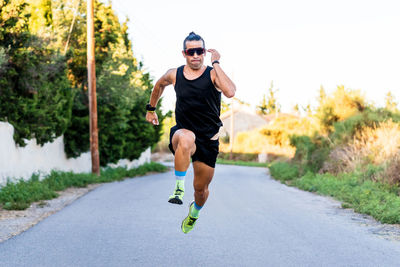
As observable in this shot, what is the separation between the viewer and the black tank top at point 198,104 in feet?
16.1

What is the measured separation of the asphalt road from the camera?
Answer: 7.01 metres

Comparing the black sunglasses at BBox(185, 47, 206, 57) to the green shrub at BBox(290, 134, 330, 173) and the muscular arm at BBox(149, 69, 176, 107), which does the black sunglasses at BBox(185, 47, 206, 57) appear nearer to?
the muscular arm at BBox(149, 69, 176, 107)

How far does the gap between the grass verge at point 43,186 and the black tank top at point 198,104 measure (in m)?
8.46

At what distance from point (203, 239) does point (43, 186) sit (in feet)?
29.5

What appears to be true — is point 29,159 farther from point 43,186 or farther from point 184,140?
point 184,140

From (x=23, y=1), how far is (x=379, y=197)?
37.4ft

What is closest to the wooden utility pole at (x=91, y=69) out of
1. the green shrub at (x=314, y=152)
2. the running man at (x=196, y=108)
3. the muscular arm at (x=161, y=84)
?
the green shrub at (x=314, y=152)

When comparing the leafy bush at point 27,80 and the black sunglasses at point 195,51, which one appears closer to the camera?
the black sunglasses at point 195,51

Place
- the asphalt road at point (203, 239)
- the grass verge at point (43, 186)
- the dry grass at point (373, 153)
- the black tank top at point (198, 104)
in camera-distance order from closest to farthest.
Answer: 1. the black tank top at point (198, 104)
2. the asphalt road at point (203, 239)
3. the grass verge at point (43, 186)
4. the dry grass at point (373, 153)

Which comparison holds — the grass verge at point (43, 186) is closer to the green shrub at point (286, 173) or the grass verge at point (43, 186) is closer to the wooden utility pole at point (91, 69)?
the wooden utility pole at point (91, 69)

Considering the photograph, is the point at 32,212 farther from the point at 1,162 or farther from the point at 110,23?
the point at 110,23

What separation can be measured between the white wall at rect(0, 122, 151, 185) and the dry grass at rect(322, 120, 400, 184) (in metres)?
11.2

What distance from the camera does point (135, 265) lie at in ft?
21.8

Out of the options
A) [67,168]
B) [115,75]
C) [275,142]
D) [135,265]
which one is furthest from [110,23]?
[275,142]
